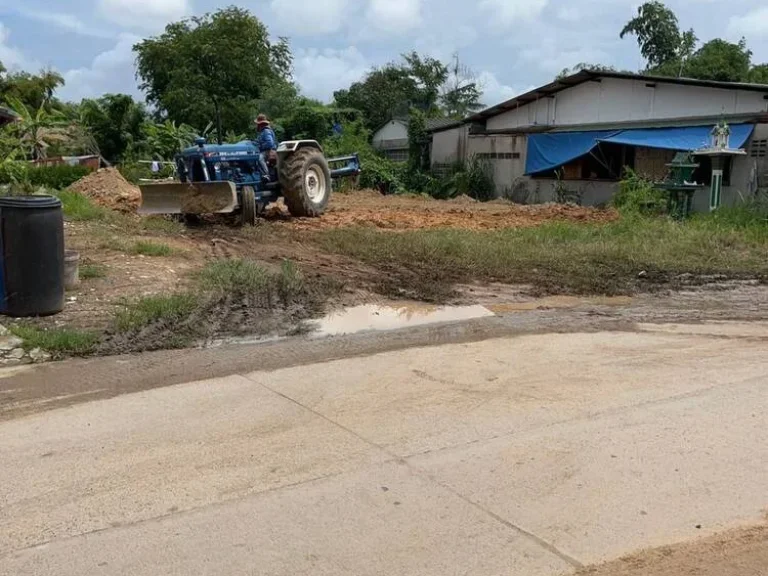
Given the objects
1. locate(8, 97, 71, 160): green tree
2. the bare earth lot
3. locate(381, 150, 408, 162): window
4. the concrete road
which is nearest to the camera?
the concrete road

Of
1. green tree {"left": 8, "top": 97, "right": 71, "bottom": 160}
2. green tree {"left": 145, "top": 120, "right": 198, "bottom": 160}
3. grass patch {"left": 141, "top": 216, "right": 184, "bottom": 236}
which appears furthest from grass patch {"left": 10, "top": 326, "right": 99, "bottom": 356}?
green tree {"left": 145, "top": 120, "right": 198, "bottom": 160}

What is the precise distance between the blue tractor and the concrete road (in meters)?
8.72

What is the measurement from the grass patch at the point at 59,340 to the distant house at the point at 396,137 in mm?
24238

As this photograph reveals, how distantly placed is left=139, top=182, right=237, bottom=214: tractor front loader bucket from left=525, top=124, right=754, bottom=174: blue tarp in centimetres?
1255

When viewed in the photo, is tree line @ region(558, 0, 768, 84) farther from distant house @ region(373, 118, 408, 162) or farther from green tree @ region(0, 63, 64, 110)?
green tree @ region(0, 63, 64, 110)

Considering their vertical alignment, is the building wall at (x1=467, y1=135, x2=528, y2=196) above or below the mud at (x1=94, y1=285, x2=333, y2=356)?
above

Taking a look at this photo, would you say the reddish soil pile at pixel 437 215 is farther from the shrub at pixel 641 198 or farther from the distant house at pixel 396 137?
the distant house at pixel 396 137

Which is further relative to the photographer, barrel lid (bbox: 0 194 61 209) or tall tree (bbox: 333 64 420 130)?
tall tree (bbox: 333 64 420 130)

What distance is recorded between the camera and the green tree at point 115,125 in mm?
39312

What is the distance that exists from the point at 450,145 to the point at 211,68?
805 inches

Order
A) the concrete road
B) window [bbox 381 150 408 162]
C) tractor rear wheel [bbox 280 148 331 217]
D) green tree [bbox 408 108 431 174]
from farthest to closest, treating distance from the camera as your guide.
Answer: window [bbox 381 150 408 162] → green tree [bbox 408 108 431 174] → tractor rear wheel [bbox 280 148 331 217] → the concrete road

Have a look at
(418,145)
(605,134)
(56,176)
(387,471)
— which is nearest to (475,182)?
(418,145)

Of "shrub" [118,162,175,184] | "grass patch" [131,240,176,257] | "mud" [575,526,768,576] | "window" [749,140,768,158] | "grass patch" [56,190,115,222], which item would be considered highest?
"window" [749,140,768,158]

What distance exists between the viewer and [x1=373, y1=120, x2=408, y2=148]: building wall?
43125 millimetres
